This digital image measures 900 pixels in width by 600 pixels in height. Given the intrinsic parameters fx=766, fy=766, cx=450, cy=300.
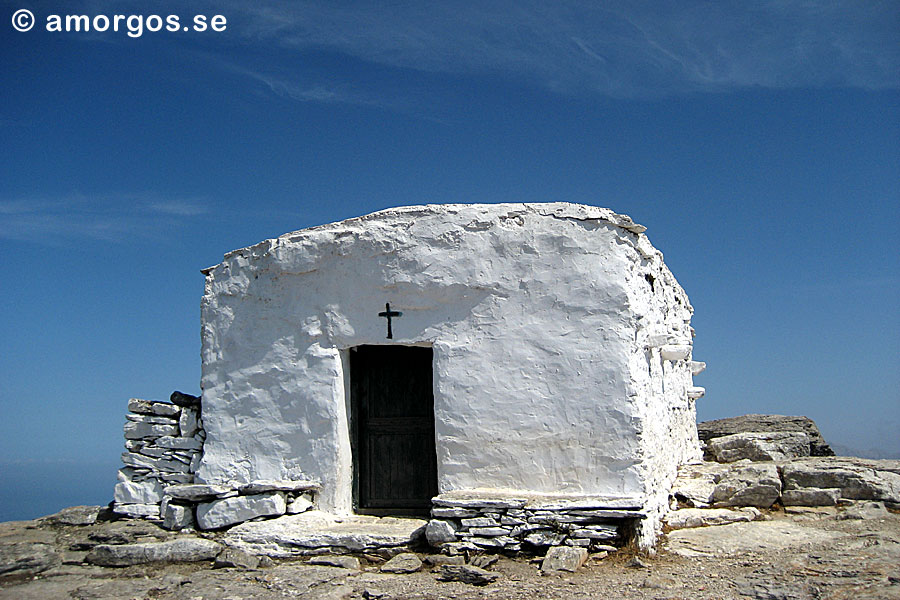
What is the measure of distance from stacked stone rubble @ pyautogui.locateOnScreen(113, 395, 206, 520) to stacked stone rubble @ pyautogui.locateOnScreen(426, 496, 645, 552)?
3031mm

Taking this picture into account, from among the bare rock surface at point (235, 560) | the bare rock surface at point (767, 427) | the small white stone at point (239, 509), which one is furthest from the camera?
the bare rock surface at point (767, 427)

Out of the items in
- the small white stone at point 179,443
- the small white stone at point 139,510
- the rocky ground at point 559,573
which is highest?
the small white stone at point 179,443

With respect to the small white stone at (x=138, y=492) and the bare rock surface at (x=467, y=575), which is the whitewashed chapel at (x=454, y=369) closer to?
the bare rock surface at (x=467, y=575)

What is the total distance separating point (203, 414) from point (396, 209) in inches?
120

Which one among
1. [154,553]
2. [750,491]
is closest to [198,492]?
[154,553]

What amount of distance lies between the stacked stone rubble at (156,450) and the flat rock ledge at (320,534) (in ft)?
3.81

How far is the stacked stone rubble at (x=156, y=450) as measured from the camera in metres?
8.20

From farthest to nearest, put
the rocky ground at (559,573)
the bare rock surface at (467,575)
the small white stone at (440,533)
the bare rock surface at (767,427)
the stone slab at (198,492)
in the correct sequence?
the bare rock surface at (767,427)
the stone slab at (198,492)
the small white stone at (440,533)
the bare rock surface at (467,575)
the rocky ground at (559,573)

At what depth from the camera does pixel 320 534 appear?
23.4ft

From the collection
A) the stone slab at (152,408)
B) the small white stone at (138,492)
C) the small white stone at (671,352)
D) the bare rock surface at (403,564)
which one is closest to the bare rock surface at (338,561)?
the bare rock surface at (403,564)

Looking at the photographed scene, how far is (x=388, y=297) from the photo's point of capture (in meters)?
7.82

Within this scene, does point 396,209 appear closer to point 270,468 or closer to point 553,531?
point 270,468

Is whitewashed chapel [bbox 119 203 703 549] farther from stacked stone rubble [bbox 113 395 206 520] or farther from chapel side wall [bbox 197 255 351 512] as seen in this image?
stacked stone rubble [bbox 113 395 206 520]

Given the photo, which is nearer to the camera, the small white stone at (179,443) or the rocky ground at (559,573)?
the rocky ground at (559,573)
